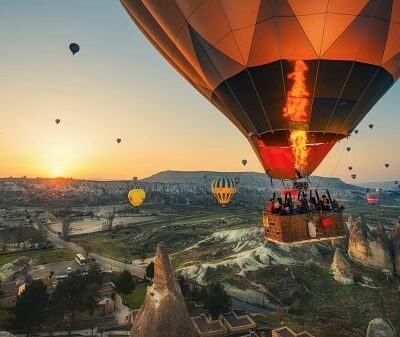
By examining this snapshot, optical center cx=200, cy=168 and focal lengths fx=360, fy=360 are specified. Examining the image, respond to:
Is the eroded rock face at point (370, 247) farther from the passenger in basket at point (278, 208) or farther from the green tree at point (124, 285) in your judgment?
the passenger in basket at point (278, 208)

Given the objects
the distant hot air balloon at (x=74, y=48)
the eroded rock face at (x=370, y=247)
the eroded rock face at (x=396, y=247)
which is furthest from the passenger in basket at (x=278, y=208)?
the eroded rock face at (x=370, y=247)

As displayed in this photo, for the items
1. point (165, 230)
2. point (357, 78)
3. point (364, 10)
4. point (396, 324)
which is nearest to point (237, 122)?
point (357, 78)

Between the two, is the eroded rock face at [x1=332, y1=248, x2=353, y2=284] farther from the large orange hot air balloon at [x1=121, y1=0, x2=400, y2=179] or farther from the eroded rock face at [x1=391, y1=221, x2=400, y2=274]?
the large orange hot air balloon at [x1=121, y1=0, x2=400, y2=179]

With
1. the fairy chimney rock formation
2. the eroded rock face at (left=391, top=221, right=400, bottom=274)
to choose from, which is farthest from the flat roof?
the eroded rock face at (left=391, top=221, right=400, bottom=274)

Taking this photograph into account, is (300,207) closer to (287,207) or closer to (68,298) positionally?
(287,207)

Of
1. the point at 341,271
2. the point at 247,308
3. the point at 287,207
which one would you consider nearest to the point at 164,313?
the point at 287,207
